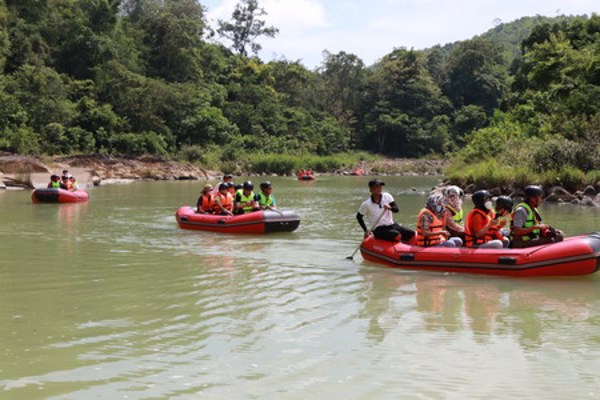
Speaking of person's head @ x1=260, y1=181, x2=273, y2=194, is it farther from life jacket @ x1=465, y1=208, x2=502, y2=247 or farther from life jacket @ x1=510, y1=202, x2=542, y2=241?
life jacket @ x1=510, y1=202, x2=542, y2=241

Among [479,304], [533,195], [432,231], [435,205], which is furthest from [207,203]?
[479,304]

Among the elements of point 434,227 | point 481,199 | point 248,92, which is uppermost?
point 248,92

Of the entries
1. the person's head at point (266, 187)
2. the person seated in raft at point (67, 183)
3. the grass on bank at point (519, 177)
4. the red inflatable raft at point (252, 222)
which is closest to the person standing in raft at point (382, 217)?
the red inflatable raft at point (252, 222)

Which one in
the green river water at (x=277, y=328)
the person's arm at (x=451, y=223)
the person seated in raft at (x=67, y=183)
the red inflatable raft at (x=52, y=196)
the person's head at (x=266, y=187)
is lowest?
the green river water at (x=277, y=328)

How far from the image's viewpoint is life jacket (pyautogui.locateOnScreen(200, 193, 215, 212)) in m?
13.7

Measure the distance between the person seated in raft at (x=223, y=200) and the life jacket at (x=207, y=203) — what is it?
192 millimetres

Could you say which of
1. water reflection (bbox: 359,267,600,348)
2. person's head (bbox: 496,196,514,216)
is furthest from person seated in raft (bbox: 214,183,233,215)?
person's head (bbox: 496,196,514,216)

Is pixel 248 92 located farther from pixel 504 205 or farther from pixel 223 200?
pixel 504 205

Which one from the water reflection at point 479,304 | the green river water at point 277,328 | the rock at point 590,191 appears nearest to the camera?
the green river water at point 277,328


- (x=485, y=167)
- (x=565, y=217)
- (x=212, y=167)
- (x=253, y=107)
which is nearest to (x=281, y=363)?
(x=565, y=217)

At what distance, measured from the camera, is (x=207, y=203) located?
13.8 meters

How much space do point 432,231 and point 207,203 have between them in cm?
612

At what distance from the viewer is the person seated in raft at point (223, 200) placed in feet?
44.2

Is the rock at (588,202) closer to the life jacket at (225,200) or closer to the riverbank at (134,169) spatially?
the life jacket at (225,200)
